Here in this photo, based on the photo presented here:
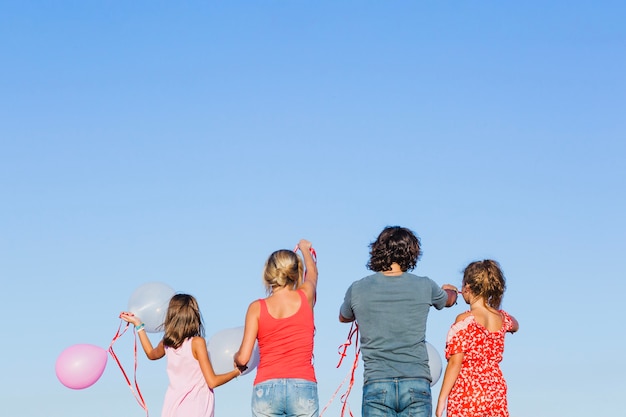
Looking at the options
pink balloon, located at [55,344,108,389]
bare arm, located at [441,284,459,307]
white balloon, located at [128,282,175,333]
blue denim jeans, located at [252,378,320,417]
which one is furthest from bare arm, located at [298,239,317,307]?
pink balloon, located at [55,344,108,389]

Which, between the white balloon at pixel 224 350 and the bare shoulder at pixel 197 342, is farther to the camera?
the white balloon at pixel 224 350

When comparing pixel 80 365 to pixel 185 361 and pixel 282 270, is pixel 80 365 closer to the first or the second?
pixel 185 361

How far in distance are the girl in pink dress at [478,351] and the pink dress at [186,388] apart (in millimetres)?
1901

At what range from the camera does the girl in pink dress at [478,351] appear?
6.52 meters

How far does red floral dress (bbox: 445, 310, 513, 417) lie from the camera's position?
6504 millimetres

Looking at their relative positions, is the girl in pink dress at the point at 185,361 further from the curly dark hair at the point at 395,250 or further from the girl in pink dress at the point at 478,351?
the girl in pink dress at the point at 478,351

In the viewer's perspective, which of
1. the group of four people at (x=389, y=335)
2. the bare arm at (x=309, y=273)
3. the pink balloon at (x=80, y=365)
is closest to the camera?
the group of four people at (x=389, y=335)

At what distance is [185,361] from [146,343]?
0.49 metres

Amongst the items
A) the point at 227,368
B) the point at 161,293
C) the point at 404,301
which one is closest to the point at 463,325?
the point at 404,301

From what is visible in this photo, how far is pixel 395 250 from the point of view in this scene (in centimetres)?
625

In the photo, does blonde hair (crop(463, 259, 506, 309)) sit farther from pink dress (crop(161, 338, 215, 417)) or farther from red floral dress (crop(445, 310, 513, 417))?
pink dress (crop(161, 338, 215, 417))

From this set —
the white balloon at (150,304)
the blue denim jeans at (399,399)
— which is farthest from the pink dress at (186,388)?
the blue denim jeans at (399,399)

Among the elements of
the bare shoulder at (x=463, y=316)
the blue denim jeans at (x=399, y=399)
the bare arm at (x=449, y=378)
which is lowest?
the blue denim jeans at (x=399, y=399)

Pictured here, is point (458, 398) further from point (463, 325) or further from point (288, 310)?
point (288, 310)
